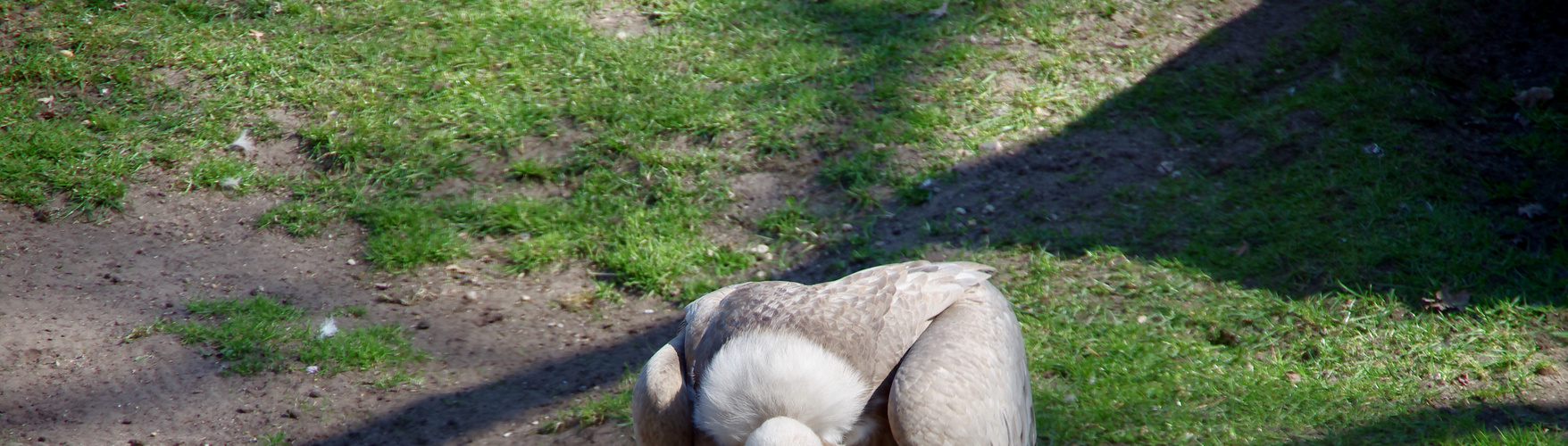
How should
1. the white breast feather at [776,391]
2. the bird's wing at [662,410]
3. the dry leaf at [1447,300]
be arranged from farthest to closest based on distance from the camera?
the dry leaf at [1447,300] → the bird's wing at [662,410] → the white breast feather at [776,391]

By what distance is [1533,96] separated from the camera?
208 inches

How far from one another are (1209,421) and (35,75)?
6473 mm

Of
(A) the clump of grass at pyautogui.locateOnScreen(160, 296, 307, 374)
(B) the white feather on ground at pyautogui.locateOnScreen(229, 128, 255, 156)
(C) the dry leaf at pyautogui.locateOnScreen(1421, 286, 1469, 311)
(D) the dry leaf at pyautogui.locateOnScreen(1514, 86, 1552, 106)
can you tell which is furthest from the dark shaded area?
(D) the dry leaf at pyautogui.locateOnScreen(1514, 86, 1552, 106)

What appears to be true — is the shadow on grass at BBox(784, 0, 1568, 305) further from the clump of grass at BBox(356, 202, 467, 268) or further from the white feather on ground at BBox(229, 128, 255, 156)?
the white feather on ground at BBox(229, 128, 255, 156)

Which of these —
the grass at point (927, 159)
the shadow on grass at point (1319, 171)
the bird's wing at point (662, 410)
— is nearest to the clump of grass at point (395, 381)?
the grass at point (927, 159)

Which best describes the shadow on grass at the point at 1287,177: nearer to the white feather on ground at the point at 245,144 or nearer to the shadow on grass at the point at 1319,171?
the shadow on grass at the point at 1319,171

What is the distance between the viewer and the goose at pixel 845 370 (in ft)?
8.39

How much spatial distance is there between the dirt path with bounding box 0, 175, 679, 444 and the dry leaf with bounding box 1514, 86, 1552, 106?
483 cm

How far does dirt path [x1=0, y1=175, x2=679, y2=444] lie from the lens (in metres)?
3.63

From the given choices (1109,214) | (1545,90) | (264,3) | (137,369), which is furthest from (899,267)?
(264,3)

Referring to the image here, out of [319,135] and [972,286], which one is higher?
[972,286]

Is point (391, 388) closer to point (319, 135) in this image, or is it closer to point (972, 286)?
point (319, 135)

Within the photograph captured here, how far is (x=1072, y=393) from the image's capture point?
3771mm

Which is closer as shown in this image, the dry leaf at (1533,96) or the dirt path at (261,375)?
the dirt path at (261,375)
